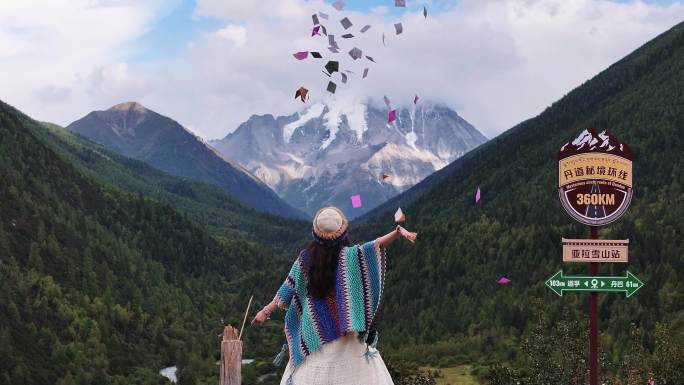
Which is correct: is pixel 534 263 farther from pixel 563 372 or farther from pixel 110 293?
pixel 563 372

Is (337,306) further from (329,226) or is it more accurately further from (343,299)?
(329,226)

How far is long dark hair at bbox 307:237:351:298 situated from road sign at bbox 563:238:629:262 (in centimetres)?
802

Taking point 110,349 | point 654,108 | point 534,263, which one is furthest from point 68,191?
point 654,108

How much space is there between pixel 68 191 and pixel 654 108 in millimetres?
127521

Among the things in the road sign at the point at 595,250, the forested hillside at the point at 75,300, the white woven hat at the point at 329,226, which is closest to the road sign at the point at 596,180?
the road sign at the point at 595,250

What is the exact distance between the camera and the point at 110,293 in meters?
162

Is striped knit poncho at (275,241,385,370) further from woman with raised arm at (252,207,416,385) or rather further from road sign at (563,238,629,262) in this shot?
road sign at (563,238,629,262)

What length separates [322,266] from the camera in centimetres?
1494

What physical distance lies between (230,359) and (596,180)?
10.7 m

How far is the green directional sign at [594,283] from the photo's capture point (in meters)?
20.3

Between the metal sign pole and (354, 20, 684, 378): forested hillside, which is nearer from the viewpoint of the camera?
the metal sign pole

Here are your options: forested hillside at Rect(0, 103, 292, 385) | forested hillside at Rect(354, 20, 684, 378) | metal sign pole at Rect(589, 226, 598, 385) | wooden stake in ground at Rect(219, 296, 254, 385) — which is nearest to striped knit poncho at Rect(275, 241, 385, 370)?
wooden stake in ground at Rect(219, 296, 254, 385)

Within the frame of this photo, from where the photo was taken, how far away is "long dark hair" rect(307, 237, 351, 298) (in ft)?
49.1

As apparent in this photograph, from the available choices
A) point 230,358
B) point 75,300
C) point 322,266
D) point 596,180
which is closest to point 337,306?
point 322,266
